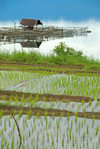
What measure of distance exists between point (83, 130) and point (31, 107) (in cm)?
151

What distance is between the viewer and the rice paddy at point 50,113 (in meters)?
4.00

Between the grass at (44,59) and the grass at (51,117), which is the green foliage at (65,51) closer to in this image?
the grass at (44,59)

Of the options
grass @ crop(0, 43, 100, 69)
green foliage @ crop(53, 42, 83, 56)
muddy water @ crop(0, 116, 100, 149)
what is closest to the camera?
muddy water @ crop(0, 116, 100, 149)

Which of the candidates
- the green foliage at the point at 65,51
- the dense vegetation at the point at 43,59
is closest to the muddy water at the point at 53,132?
the dense vegetation at the point at 43,59

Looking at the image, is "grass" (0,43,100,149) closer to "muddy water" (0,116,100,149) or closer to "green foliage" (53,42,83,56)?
"muddy water" (0,116,100,149)

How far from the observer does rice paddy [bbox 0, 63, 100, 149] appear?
4.00 m

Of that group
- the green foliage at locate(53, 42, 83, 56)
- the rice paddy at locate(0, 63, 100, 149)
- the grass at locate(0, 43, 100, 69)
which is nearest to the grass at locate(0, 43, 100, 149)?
the rice paddy at locate(0, 63, 100, 149)

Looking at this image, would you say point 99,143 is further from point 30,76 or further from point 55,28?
point 55,28

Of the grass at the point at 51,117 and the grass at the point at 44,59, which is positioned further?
the grass at the point at 44,59

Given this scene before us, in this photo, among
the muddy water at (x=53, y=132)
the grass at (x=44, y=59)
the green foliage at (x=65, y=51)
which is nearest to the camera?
the muddy water at (x=53, y=132)

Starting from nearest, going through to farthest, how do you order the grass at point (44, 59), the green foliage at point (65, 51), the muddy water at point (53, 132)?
the muddy water at point (53, 132)
the grass at point (44, 59)
the green foliage at point (65, 51)

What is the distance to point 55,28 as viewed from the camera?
31.2 m

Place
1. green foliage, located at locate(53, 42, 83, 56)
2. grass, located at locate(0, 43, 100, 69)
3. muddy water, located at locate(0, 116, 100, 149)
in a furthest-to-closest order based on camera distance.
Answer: green foliage, located at locate(53, 42, 83, 56)
grass, located at locate(0, 43, 100, 69)
muddy water, located at locate(0, 116, 100, 149)

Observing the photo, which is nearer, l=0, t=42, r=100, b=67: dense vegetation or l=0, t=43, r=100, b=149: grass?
l=0, t=43, r=100, b=149: grass
